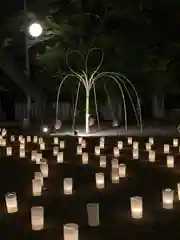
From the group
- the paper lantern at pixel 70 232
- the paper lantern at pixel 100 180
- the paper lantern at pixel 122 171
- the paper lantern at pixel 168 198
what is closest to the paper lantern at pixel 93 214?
the paper lantern at pixel 70 232

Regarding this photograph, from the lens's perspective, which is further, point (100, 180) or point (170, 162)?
point (170, 162)

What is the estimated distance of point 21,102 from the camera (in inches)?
794

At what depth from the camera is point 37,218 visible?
14.4ft

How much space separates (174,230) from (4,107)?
54.9 feet

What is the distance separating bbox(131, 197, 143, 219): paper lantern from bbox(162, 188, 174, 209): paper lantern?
407mm

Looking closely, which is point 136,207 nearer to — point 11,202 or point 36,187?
point 11,202

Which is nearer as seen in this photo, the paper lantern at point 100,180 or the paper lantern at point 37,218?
the paper lantern at point 37,218

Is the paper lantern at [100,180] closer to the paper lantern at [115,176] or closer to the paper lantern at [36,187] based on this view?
the paper lantern at [115,176]

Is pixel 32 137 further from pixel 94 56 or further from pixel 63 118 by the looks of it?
pixel 63 118

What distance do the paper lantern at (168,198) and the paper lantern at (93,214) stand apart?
846 millimetres

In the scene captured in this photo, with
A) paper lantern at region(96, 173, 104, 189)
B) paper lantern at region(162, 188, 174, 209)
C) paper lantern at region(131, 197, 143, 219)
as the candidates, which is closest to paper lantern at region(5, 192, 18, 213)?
paper lantern at region(131, 197, 143, 219)

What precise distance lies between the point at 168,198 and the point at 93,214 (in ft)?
3.06

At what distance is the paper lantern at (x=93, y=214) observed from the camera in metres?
4.43

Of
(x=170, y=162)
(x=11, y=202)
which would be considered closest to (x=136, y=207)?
(x=11, y=202)
